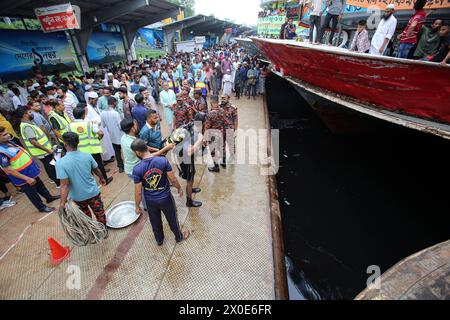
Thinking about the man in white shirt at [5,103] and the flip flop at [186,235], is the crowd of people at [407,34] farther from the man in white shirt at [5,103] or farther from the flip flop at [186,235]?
the man in white shirt at [5,103]

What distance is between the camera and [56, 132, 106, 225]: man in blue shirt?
8.56 ft

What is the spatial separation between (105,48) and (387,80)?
16665 millimetres

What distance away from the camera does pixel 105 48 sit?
48.1ft

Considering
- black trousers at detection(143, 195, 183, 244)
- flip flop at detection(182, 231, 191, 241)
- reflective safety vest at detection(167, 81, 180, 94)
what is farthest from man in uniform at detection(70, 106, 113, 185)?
reflective safety vest at detection(167, 81, 180, 94)

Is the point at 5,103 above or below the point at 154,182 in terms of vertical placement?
above

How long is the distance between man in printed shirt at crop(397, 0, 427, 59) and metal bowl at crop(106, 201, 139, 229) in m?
6.78

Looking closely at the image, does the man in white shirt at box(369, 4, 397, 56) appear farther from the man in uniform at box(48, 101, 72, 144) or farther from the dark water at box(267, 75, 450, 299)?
the man in uniform at box(48, 101, 72, 144)

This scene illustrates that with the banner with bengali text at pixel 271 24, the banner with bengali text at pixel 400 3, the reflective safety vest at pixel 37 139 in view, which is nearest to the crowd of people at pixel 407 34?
the banner with bengali text at pixel 400 3

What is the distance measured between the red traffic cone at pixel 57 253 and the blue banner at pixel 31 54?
955 centimetres

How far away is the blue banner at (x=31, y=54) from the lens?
28.5 ft

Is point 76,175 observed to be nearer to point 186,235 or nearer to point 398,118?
point 186,235

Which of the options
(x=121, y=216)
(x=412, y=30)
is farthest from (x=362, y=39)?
(x=121, y=216)
